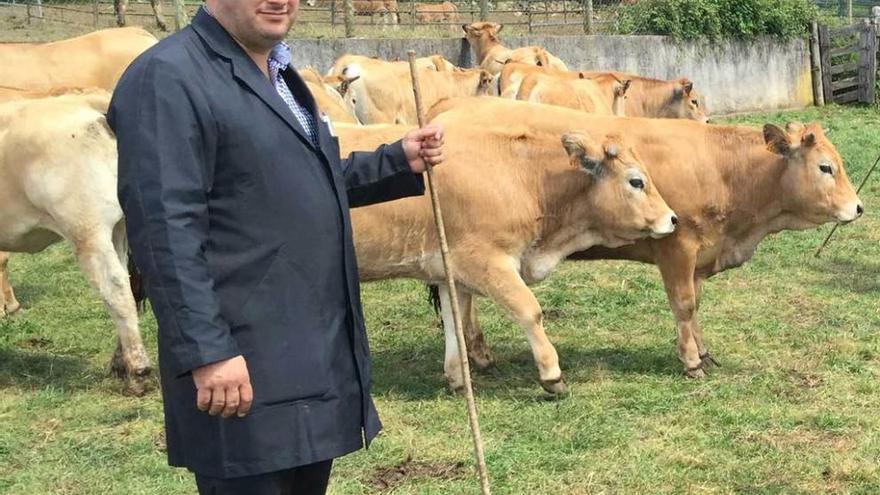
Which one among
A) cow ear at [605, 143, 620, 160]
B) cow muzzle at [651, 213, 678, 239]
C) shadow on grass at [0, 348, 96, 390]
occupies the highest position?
cow ear at [605, 143, 620, 160]

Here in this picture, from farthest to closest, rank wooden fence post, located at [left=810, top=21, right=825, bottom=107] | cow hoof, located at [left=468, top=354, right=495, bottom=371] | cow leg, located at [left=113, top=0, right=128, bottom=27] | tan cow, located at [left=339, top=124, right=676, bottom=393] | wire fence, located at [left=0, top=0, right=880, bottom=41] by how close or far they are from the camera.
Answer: wooden fence post, located at [left=810, top=21, right=825, bottom=107]
wire fence, located at [left=0, top=0, right=880, bottom=41]
cow leg, located at [left=113, top=0, right=128, bottom=27]
cow hoof, located at [left=468, top=354, right=495, bottom=371]
tan cow, located at [left=339, top=124, right=676, bottom=393]

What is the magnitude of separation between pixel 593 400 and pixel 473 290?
1021 mm

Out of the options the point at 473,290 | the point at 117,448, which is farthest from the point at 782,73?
the point at 117,448

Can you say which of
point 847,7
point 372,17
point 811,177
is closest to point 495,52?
point 372,17

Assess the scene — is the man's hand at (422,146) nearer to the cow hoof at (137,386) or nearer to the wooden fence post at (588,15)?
the cow hoof at (137,386)

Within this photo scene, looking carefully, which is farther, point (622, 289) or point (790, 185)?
point (622, 289)

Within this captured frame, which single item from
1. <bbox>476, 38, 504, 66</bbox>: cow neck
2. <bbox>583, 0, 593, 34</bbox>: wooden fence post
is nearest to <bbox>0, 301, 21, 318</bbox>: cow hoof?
<bbox>476, 38, 504, 66</bbox>: cow neck

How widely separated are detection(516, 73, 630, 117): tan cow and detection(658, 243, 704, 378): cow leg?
6.50 m

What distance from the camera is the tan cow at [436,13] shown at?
26391mm

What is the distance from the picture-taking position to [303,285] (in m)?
3.17

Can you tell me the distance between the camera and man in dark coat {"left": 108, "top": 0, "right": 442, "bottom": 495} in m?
2.90

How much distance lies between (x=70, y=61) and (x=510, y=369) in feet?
23.8

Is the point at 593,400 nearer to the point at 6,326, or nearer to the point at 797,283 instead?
the point at 797,283

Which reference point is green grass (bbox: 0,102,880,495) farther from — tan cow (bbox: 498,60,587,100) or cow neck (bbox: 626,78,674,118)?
cow neck (bbox: 626,78,674,118)
